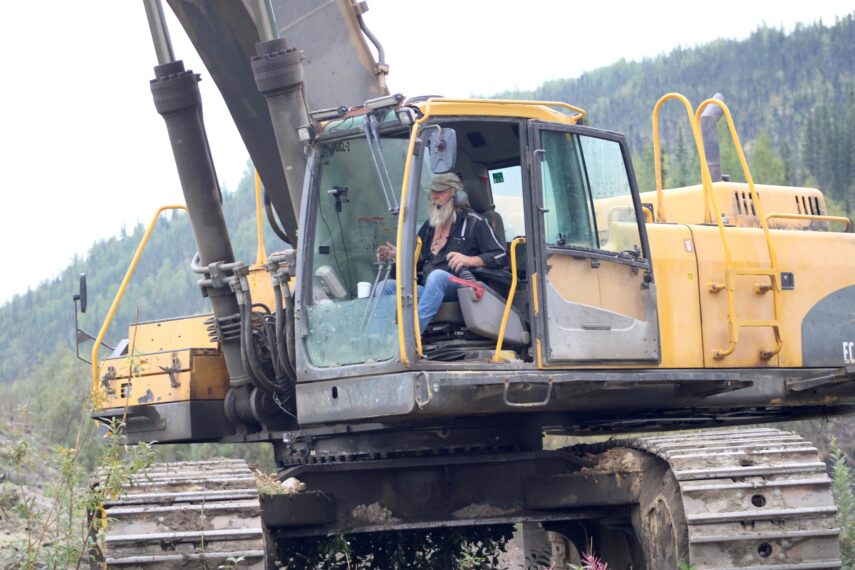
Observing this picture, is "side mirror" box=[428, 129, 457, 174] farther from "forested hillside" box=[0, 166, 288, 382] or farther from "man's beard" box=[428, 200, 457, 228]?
"forested hillside" box=[0, 166, 288, 382]

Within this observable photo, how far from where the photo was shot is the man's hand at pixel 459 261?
8.25m

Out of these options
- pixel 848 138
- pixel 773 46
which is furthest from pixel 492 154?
pixel 773 46

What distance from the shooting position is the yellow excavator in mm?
7965

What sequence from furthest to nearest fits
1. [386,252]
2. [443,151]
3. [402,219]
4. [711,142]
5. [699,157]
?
[711,142] < [699,157] < [386,252] < [402,219] < [443,151]

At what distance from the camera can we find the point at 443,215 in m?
8.52

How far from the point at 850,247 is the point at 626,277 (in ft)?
7.92

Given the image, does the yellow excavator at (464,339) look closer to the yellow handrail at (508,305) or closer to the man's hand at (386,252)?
the yellow handrail at (508,305)

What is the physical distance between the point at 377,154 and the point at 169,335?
299cm

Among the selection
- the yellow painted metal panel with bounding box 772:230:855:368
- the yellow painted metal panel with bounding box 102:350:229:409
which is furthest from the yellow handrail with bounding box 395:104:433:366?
the yellow painted metal panel with bounding box 772:230:855:368

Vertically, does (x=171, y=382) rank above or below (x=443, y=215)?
below

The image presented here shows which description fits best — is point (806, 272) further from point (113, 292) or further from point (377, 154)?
point (113, 292)

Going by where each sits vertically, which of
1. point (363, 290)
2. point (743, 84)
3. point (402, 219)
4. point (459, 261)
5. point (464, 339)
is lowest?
point (464, 339)

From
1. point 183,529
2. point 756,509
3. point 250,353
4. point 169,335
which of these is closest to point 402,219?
point 250,353

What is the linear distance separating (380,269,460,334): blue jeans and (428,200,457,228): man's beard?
0.46m
